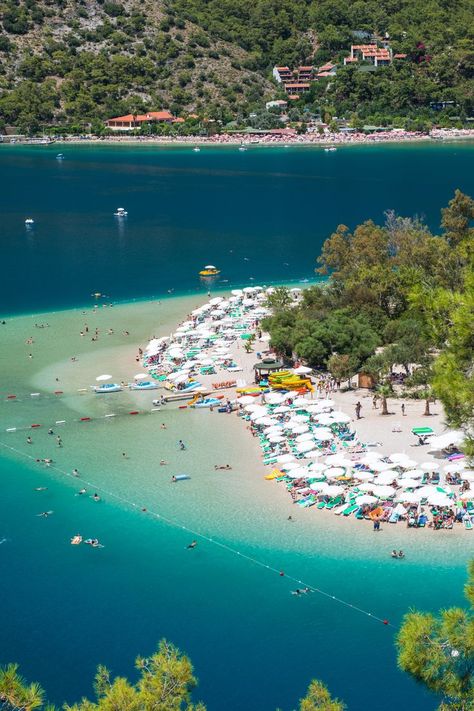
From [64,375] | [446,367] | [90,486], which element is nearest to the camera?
[446,367]

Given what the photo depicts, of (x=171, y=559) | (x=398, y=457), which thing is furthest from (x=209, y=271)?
(x=171, y=559)

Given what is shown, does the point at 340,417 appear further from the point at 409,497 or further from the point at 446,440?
the point at 409,497

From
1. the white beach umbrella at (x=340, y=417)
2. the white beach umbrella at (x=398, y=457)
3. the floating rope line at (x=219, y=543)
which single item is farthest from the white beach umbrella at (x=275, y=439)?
the floating rope line at (x=219, y=543)

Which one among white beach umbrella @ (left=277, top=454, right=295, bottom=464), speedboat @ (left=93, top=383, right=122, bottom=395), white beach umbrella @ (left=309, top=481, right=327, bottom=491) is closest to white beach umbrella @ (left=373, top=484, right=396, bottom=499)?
white beach umbrella @ (left=309, top=481, right=327, bottom=491)

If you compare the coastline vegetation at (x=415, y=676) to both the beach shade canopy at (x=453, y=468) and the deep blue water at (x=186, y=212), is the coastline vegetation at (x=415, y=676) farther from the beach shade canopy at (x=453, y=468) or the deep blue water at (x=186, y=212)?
the deep blue water at (x=186, y=212)

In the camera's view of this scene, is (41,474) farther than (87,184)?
No

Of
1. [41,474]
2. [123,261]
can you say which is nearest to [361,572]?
[41,474]

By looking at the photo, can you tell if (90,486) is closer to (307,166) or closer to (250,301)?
(250,301)
